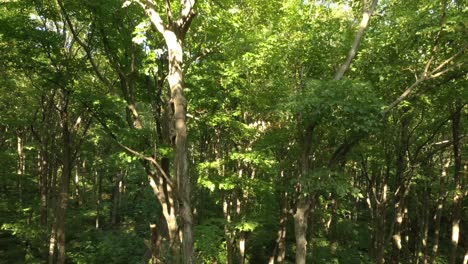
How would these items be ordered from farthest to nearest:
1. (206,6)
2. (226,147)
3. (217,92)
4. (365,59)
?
1. (226,147)
2. (217,92)
3. (365,59)
4. (206,6)

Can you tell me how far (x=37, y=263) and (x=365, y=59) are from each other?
18.1 m

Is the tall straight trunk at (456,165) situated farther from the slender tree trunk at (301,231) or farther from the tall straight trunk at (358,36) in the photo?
the slender tree trunk at (301,231)

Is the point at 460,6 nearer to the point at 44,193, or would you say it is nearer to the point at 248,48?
the point at 248,48

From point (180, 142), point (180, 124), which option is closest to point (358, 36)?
point (180, 124)

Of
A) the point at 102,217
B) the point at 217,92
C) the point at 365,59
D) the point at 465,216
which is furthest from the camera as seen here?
the point at 102,217

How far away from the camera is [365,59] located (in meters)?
13.0

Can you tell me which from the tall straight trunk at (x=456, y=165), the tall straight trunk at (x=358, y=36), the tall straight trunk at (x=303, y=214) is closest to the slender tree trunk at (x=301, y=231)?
the tall straight trunk at (x=303, y=214)

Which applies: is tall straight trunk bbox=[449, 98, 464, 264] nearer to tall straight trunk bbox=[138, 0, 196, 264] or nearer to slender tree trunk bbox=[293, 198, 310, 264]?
slender tree trunk bbox=[293, 198, 310, 264]

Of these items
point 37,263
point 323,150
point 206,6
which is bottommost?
point 37,263

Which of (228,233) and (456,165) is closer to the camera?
(456,165)

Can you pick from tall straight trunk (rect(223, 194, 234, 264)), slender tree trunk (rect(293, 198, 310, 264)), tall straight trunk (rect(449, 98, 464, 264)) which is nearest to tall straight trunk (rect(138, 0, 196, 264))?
slender tree trunk (rect(293, 198, 310, 264))

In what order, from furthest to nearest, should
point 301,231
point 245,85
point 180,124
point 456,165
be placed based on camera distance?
point 456,165, point 245,85, point 301,231, point 180,124

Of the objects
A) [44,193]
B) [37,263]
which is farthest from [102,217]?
[37,263]

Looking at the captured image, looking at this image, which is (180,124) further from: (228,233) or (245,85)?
(228,233)
